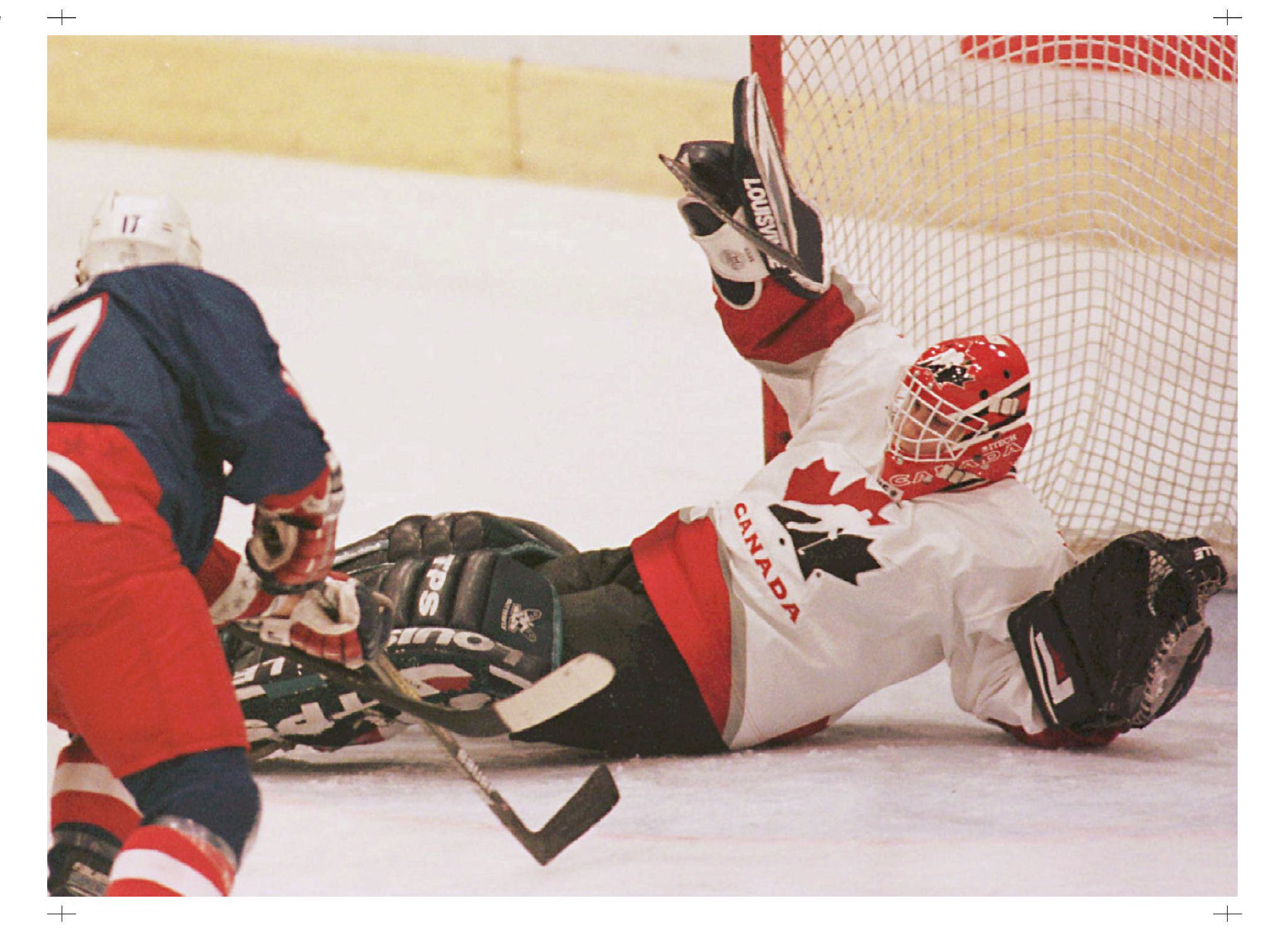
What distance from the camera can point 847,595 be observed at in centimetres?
196

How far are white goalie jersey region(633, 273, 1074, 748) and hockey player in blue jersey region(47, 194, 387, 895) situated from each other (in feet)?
2.04

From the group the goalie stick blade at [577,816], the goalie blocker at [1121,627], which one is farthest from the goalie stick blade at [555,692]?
the goalie blocker at [1121,627]

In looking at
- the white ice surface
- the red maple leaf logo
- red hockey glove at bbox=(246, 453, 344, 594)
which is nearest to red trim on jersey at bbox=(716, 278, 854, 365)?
the red maple leaf logo

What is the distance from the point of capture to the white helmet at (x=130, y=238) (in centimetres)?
159

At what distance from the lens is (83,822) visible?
5.26 feet

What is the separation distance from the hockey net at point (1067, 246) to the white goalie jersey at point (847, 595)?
0.35 m

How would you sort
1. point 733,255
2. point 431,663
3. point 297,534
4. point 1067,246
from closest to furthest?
point 297,534 → point 431,663 → point 733,255 → point 1067,246

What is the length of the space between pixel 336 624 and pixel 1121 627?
34.9 inches

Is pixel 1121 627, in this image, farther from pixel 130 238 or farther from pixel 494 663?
pixel 130 238

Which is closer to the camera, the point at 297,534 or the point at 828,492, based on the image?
the point at 297,534

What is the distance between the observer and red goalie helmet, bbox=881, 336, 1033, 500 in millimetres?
1952

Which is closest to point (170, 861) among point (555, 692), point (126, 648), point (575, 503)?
point (126, 648)

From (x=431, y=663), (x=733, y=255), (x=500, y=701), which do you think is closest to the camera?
(x=500, y=701)

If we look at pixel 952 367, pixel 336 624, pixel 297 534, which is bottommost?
pixel 336 624
